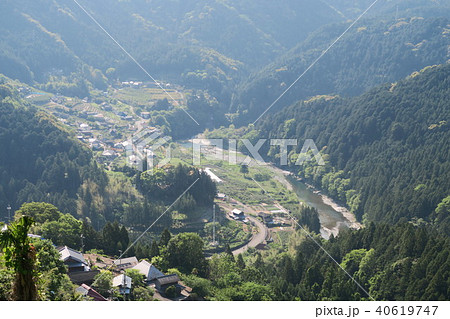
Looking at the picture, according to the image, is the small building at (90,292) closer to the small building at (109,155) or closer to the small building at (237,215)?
the small building at (237,215)

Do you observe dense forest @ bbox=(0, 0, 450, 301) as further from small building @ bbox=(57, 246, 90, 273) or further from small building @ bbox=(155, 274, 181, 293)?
small building @ bbox=(155, 274, 181, 293)

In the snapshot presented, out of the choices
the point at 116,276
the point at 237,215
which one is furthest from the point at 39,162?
the point at 116,276

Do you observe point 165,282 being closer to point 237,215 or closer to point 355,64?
point 237,215

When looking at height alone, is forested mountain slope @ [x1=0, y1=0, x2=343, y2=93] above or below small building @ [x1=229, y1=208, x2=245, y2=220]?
above

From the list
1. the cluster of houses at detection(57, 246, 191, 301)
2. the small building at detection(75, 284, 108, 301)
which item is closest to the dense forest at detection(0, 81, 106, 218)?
the cluster of houses at detection(57, 246, 191, 301)

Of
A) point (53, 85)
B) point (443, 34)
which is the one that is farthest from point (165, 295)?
point (443, 34)

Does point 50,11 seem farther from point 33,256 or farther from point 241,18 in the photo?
point 33,256
